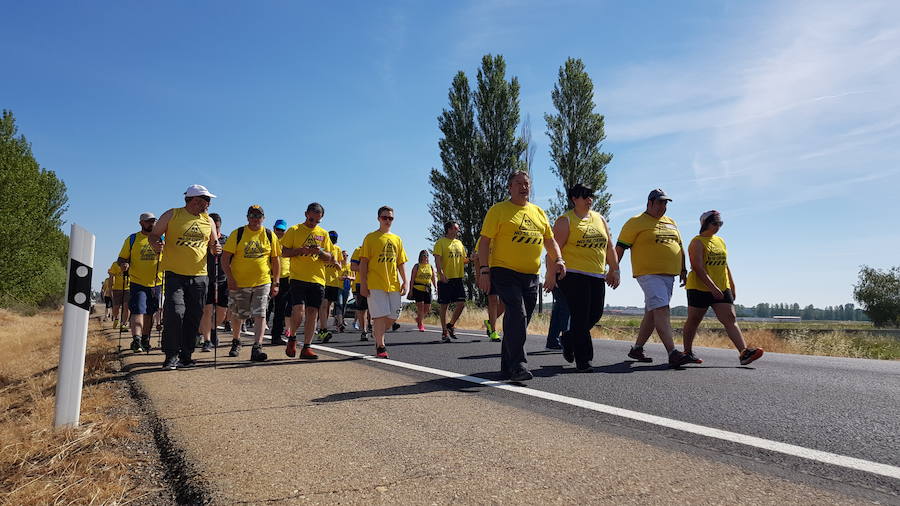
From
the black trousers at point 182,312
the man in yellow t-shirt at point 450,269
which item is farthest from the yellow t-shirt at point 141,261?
the man in yellow t-shirt at point 450,269

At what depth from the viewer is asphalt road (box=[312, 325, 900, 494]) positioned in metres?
2.74

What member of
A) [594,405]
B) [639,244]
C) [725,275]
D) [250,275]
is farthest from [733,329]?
[250,275]

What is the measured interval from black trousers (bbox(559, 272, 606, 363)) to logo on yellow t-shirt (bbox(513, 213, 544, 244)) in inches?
29.0

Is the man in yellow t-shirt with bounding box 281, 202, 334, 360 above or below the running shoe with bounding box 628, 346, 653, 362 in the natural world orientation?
above

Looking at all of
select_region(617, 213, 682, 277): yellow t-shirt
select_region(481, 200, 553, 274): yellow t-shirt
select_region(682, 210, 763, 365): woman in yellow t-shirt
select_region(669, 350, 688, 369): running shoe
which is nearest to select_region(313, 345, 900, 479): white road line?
select_region(481, 200, 553, 274): yellow t-shirt

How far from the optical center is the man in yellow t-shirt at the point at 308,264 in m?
7.19

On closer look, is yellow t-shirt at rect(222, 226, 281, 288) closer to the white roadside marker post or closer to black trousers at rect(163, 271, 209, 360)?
black trousers at rect(163, 271, 209, 360)

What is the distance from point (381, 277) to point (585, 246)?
243 centimetres

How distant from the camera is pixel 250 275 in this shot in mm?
7180

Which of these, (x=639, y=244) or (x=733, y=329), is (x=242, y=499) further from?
(x=733, y=329)

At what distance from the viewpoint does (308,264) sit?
288 inches

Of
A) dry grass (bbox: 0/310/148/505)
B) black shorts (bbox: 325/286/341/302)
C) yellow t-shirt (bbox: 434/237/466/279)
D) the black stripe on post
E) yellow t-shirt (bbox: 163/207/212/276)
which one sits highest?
yellow t-shirt (bbox: 434/237/466/279)

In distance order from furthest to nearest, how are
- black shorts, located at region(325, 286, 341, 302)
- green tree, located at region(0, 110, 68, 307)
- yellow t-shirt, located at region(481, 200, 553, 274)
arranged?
1. green tree, located at region(0, 110, 68, 307)
2. black shorts, located at region(325, 286, 341, 302)
3. yellow t-shirt, located at region(481, 200, 553, 274)

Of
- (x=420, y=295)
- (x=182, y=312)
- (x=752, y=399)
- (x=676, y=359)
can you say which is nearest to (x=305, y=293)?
(x=182, y=312)
